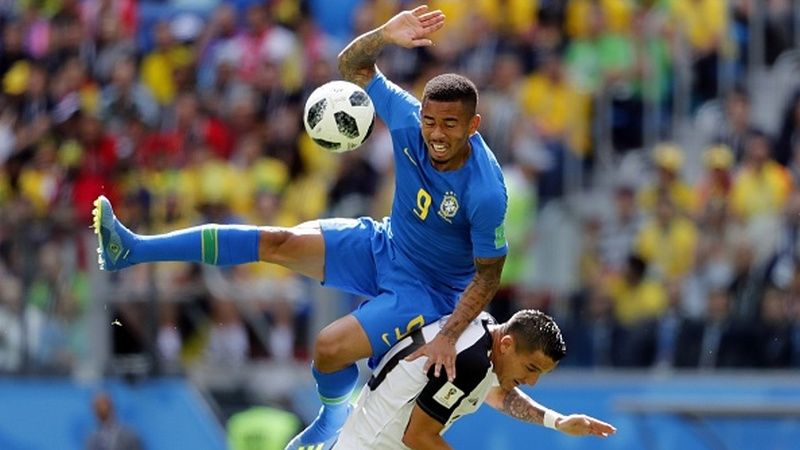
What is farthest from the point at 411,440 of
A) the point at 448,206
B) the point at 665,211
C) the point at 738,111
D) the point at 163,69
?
the point at 163,69

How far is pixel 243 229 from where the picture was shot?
36.6 feet

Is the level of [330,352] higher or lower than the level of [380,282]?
lower

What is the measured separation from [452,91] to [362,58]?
906 millimetres

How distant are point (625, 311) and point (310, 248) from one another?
625cm

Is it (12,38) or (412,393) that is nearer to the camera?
(412,393)

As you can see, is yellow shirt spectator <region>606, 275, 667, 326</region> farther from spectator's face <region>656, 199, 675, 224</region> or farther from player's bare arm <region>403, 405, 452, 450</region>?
player's bare arm <region>403, 405, 452, 450</region>

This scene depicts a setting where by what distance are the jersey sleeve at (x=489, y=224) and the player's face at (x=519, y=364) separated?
60 centimetres

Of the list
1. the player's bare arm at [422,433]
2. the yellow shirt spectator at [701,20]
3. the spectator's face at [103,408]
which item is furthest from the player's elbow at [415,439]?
the yellow shirt spectator at [701,20]

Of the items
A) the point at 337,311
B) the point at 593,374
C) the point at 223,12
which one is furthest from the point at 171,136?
the point at 593,374

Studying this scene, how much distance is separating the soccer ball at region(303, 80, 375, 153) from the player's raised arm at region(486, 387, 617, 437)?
67.4 inches

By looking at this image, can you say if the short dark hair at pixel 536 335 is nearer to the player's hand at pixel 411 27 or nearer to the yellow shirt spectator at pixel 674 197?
the player's hand at pixel 411 27

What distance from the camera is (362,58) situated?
36.4ft

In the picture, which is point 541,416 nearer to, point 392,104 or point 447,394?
point 447,394

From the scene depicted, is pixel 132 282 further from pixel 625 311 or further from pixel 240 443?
pixel 625 311
